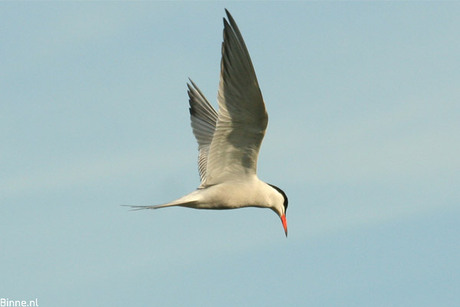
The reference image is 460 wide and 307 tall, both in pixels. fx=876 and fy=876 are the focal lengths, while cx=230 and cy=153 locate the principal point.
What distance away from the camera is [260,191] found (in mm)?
12242

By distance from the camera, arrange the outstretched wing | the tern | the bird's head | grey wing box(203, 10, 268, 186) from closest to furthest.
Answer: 1. grey wing box(203, 10, 268, 186)
2. the tern
3. the bird's head
4. the outstretched wing

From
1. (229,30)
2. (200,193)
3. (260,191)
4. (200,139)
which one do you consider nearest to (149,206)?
(200,193)

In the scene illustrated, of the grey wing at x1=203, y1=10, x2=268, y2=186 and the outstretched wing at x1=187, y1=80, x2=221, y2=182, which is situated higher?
the outstretched wing at x1=187, y1=80, x2=221, y2=182

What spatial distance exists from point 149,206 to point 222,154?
1239 mm

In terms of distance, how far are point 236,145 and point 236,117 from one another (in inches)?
26.2

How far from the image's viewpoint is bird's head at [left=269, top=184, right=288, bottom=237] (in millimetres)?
12703

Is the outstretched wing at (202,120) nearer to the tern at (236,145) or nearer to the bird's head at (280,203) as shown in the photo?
the bird's head at (280,203)

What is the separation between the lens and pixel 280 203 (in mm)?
12891

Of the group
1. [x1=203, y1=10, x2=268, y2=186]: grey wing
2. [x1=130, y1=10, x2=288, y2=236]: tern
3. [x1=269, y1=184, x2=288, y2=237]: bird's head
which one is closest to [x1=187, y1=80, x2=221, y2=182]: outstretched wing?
[x1=269, y1=184, x2=288, y2=237]: bird's head

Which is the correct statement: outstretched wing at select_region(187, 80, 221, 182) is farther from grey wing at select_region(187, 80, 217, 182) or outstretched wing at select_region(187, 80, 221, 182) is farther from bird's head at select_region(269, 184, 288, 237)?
bird's head at select_region(269, 184, 288, 237)

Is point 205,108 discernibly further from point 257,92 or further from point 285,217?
point 257,92

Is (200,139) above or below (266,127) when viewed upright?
above

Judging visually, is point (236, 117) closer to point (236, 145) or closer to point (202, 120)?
point (236, 145)

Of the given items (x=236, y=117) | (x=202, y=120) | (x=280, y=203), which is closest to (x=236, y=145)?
(x=236, y=117)
